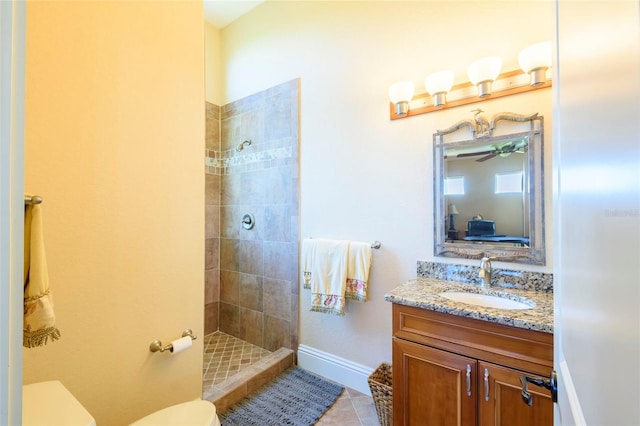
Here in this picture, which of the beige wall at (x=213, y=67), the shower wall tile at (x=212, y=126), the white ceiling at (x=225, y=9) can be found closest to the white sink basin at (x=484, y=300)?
the shower wall tile at (x=212, y=126)

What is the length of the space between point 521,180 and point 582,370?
4.19ft

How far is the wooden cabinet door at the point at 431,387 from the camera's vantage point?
1.22m

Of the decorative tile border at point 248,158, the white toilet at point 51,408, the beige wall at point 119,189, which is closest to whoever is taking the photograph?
the white toilet at point 51,408

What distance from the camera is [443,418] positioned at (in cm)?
128

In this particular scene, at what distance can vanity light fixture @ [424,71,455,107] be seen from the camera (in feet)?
5.43

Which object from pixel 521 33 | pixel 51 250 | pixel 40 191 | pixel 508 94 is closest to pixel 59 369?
pixel 51 250

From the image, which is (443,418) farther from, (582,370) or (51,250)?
(51,250)

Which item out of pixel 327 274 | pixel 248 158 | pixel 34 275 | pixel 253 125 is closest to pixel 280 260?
pixel 327 274

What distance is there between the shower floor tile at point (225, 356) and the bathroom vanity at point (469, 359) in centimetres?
137

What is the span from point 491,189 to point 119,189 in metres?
1.87

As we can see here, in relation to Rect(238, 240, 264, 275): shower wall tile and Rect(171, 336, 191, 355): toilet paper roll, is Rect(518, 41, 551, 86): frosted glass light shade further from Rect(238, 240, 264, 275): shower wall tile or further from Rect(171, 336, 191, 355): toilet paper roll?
Rect(238, 240, 264, 275): shower wall tile

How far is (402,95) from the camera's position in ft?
5.85

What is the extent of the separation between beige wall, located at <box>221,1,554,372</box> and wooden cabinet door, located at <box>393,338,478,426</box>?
Answer: 529 millimetres

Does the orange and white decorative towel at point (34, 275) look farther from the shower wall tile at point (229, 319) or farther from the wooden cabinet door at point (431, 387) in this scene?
the shower wall tile at point (229, 319)
